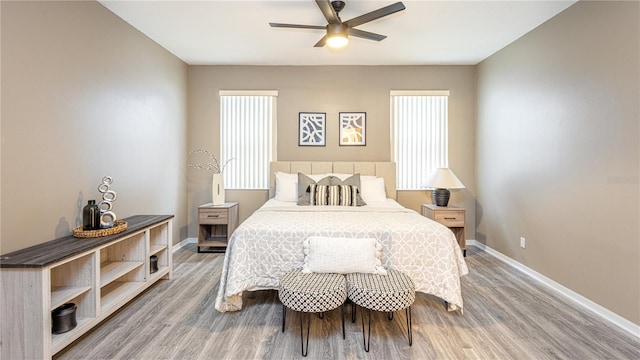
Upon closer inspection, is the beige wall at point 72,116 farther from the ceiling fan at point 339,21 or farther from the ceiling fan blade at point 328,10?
the ceiling fan blade at point 328,10

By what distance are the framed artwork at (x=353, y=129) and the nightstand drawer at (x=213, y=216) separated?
2074 millimetres

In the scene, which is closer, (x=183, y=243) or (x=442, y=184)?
(x=442, y=184)

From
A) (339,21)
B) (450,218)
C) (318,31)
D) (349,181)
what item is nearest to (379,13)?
Answer: (339,21)

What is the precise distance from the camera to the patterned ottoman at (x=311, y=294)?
6.13 feet

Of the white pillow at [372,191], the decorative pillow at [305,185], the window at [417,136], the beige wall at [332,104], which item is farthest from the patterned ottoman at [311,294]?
the window at [417,136]

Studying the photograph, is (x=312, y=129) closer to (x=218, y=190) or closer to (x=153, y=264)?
(x=218, y=190)

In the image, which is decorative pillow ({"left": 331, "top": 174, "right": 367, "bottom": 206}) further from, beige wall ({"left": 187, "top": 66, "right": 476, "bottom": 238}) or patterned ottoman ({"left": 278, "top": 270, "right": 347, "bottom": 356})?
patterned ottoman ({"left": 278, "top": 270, "right": 347, "bottom": 356})

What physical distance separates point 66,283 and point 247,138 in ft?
9.71

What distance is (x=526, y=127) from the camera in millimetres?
3342

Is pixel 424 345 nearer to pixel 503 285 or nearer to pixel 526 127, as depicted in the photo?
pixel 503 285

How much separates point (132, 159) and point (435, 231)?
3256mm

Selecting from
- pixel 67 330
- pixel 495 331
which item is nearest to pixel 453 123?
pixel 495 331

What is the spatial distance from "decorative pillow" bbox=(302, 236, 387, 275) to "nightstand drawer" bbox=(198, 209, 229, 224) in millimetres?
2155

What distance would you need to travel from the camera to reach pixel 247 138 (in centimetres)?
458
